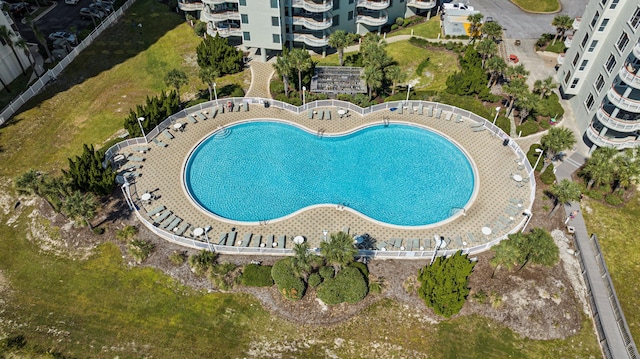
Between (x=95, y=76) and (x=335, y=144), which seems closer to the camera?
(x=335, y=144)

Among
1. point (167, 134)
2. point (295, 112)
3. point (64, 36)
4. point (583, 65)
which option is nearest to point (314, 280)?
point (295, 112)

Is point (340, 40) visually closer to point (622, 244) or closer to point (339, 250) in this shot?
point (339, 250)

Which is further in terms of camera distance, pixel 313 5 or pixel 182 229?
pixel 313 5

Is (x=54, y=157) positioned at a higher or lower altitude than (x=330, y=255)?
lower

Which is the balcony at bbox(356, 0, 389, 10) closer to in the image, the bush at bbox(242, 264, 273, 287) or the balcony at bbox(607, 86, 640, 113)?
the balcony at bbox(607, 86, 640, 113)

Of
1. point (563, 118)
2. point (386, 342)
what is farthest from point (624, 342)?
point (563, 118)

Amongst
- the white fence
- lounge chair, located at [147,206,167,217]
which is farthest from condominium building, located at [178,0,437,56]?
lounge chair, located at [147,206,167,217]

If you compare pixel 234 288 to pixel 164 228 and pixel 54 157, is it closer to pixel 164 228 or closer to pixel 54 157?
pixel 164 228
